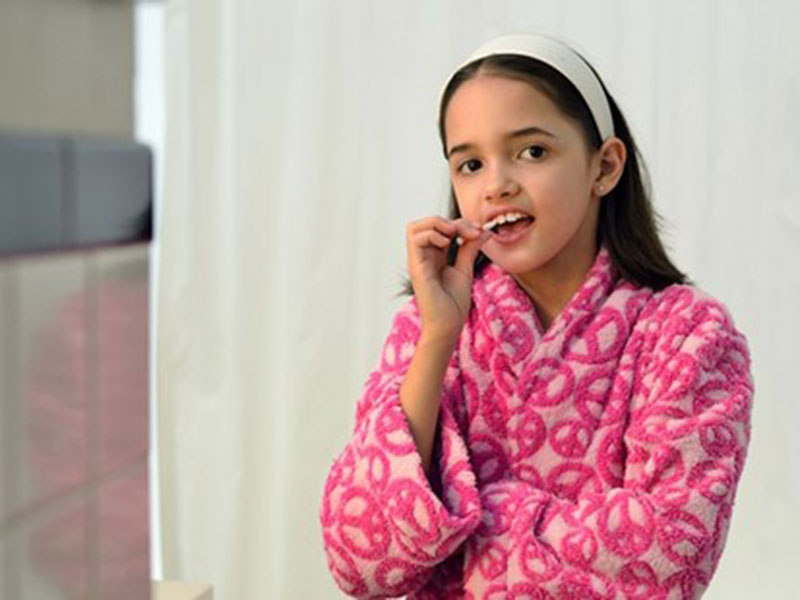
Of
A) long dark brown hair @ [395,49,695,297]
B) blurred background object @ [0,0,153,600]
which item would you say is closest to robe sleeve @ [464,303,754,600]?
long dark brown hair @ [395,49,695,297]

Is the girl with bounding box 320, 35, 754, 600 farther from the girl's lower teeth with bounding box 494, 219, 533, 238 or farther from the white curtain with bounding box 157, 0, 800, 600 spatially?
the white curtain with bounding box 157, 0, 800, 600

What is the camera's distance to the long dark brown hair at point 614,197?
1.22 m

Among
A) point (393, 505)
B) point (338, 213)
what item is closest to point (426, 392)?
point (393, 505)

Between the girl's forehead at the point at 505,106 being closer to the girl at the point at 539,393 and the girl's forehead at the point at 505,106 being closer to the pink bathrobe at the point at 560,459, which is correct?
the girl at the point at 539,393

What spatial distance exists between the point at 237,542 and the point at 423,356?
1.08m

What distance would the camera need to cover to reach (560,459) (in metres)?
1.21

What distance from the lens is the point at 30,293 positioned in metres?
0.38

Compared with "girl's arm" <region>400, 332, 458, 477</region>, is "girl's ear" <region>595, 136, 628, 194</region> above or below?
above

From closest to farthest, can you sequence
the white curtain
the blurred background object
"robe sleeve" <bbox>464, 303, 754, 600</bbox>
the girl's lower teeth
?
the blurred background object < "robe sleeve" <bbox>464, 303, 754, 600</bbox> < the girl's lower teeth < the white curtain

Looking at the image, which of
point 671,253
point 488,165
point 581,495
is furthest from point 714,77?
point 581,495

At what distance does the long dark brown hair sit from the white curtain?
0.68m

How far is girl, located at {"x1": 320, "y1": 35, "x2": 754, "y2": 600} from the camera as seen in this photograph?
1.12 metres

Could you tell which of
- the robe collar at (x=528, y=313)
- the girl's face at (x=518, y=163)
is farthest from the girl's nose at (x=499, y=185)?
the robe collar at (x=528, y=313)

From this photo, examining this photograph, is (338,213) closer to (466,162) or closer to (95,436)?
(466,162)
